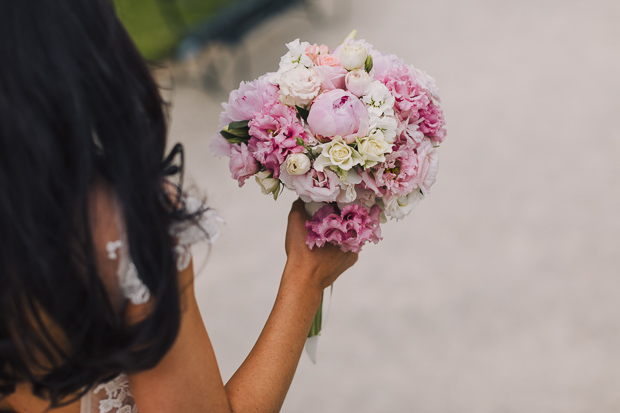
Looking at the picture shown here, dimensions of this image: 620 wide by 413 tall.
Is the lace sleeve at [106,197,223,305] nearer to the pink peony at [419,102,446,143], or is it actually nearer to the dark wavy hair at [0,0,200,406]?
the dark wavy hair at [0,0,200,406]

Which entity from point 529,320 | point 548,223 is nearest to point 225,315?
point 529,320

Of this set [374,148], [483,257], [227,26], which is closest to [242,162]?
[374,148]

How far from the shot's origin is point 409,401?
98.2 inches

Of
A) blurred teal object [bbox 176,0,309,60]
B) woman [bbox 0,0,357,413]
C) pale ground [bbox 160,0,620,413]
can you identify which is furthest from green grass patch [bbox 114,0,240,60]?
woman [bbox 0,0,357,413]

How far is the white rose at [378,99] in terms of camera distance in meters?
1.17

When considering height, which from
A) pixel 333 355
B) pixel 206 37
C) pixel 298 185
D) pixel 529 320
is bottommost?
pixel 298 185

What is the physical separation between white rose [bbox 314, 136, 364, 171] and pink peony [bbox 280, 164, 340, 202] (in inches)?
1.1

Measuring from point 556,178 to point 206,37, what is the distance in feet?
7.50

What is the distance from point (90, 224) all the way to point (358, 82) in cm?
64

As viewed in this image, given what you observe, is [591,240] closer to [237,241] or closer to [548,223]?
[548,223]

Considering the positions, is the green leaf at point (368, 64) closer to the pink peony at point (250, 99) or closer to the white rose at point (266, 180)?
the pink peony at point (250, 99)

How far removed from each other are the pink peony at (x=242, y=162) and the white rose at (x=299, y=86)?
0.13 metres

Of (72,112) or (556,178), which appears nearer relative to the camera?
(72,112)

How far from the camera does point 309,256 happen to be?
1249 millimetres
